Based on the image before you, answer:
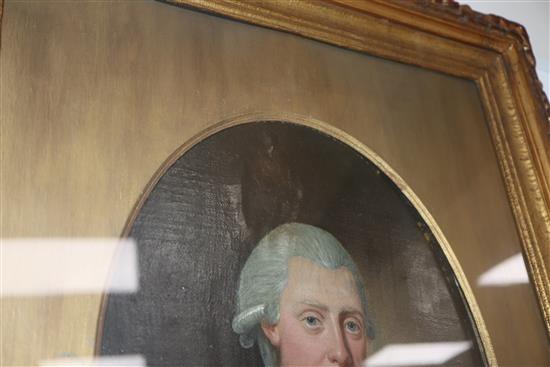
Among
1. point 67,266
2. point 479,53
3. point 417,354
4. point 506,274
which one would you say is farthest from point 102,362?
point 479,53

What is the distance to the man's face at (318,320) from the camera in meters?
0.97

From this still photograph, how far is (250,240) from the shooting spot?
1.00m

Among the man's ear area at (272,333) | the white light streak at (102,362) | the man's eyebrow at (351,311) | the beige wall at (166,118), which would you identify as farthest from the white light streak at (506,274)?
the white light streak at (102,362)

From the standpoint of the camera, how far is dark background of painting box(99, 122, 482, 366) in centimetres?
90

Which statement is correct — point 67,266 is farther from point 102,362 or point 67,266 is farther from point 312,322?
point 312,322

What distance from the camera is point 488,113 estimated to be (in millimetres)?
1381

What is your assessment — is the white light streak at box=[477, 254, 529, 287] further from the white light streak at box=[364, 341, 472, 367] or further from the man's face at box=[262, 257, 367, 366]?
the man's face at box=[262, 257, 367, 366]

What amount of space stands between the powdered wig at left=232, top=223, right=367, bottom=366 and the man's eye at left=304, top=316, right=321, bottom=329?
0.16ft

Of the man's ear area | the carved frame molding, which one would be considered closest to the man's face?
the man's ear area

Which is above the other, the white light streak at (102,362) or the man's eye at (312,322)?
the man's eye at (312,322)

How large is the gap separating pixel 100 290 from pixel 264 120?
16.2 inches

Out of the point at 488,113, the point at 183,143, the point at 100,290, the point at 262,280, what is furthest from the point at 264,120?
the point at 488,113

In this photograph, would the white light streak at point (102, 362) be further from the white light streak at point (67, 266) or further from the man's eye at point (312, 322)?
the man's eye at point (312, 322)

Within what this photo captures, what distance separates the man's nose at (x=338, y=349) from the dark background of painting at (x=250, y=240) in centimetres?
5
